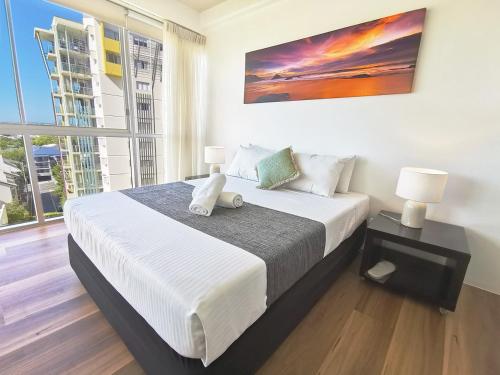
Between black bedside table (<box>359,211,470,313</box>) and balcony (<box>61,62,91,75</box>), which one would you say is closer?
black bedside table (<box>359,211,470,313</box>)

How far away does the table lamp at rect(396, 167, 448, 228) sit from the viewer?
164 centimetres

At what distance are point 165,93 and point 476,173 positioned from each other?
345cm

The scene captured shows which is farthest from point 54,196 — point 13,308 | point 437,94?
point 437,94

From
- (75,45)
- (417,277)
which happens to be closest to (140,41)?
(75,45)

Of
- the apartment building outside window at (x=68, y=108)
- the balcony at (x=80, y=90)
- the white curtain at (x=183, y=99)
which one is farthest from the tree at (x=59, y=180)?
the white curtain at (x=183, y=99)

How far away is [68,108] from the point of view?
2.68 m

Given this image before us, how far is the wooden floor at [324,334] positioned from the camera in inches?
46.6

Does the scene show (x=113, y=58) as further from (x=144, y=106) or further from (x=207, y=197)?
(x=207, y=197)

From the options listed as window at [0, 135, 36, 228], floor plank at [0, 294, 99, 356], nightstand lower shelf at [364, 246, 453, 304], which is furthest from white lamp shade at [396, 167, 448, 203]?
window at [0, 135, 36, 228]

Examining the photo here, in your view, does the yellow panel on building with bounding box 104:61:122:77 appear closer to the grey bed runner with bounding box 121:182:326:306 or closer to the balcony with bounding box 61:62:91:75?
the balcony with bounding box 61:62:91:75

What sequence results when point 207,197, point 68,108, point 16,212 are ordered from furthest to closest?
point 68,108 < point 16,212 < point 207,197

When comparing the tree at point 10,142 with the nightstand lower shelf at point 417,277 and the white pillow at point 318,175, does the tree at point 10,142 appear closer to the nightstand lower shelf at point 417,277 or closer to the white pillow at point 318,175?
the white pillow at point 318,175

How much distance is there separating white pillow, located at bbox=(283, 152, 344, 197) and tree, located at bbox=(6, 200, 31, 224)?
2926 mm

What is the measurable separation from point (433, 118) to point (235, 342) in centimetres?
223
